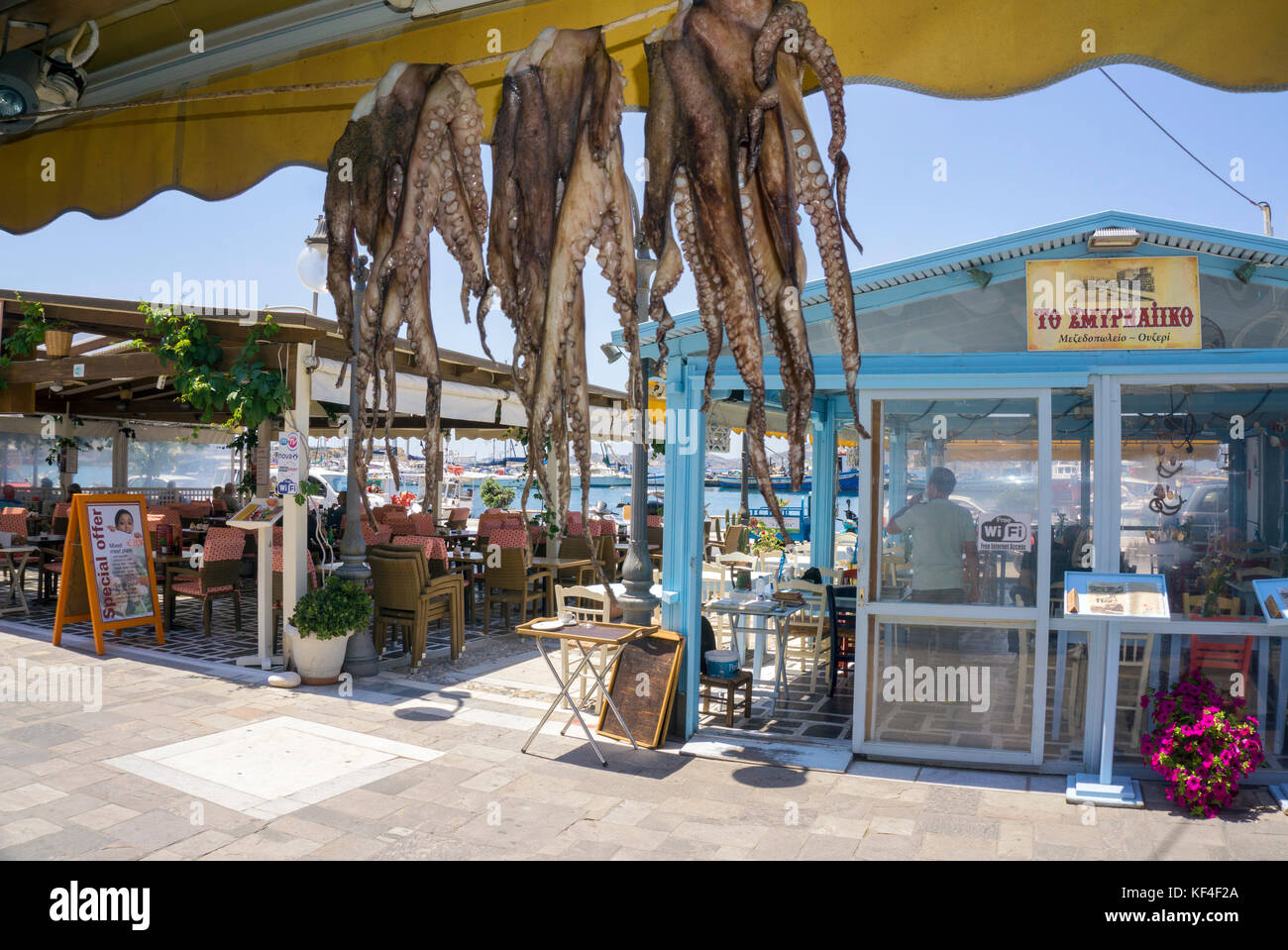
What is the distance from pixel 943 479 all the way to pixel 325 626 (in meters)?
5.33

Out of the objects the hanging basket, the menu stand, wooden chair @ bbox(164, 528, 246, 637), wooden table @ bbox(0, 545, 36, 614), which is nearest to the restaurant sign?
the menu stand

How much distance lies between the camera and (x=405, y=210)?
1.08 metres

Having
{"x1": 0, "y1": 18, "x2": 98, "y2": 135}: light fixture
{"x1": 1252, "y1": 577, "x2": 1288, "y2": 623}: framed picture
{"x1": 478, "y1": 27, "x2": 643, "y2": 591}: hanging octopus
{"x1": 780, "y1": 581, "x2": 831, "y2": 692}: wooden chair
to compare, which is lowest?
{"x1": 780, "y1": 581, "x2": 831, "y2": 692}: wooden chair

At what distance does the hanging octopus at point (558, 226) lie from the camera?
961 millimetres

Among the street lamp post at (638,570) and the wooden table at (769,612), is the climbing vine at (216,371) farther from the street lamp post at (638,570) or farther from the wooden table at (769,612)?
the wooden table at (769,612)

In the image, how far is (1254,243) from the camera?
17.8 feet

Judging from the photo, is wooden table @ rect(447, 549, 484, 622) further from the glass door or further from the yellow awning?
the yellow awning

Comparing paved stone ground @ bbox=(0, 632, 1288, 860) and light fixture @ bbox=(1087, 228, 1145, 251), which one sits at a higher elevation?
light fixture @ bbox=(1087, 228, 1145, 251)

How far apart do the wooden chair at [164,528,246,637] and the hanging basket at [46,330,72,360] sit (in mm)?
2586

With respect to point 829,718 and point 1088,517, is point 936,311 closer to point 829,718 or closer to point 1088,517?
point 1088,517

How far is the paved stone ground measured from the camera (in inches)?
170

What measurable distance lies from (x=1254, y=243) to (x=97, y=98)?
6.26 meters

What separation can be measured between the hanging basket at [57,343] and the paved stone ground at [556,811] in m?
4.76
